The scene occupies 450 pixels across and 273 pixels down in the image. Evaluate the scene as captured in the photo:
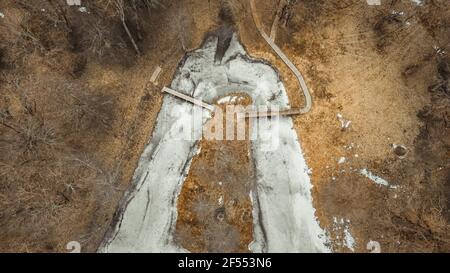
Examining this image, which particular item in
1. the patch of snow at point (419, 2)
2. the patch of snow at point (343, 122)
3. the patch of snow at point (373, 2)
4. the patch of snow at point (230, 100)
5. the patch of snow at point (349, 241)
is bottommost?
the patch of snow at point (349, 241)

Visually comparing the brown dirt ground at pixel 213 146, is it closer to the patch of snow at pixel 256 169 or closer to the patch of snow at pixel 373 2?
the patch of snow at pixel 373 2

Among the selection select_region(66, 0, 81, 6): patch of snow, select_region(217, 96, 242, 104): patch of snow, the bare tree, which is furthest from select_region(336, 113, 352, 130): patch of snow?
select_region(66, 0, 81, 6): patch of snow

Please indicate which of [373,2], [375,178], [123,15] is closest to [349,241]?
[375,178]

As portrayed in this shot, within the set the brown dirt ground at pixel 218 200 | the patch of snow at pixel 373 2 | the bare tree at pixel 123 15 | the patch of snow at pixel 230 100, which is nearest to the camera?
the brown dirt ground at pixel 218 200

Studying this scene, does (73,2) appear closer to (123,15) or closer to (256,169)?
(123,15)

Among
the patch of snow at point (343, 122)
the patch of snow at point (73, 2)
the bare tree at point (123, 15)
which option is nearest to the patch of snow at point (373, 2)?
the patch of snow at point (343, 122)
